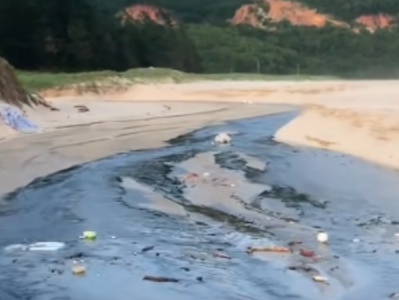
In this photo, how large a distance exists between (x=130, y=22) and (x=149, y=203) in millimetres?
50837

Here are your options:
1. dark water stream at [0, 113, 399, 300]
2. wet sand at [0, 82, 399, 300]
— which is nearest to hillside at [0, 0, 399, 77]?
wet sand at [0, 82, 399, 300]

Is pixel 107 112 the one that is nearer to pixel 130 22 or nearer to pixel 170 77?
pixel 170 77

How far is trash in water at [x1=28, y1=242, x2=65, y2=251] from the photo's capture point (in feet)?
45.0

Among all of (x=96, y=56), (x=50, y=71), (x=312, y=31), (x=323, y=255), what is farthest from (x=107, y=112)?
(x=312, y=31)

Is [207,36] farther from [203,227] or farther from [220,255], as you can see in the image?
[220,255]

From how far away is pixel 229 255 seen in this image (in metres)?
13.6

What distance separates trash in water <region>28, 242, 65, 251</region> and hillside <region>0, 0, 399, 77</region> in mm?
39328

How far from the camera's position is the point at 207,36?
86.4m

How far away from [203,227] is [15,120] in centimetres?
1497

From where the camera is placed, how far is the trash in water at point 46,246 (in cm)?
1370

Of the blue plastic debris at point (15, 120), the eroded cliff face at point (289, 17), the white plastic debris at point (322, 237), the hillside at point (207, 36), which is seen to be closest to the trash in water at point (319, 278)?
the white plastic debris at point (322, 237)

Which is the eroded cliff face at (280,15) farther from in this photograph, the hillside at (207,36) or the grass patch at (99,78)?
the grass patch at (99,78)

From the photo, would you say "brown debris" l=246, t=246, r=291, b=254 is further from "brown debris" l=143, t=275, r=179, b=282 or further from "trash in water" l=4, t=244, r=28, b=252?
"trash in water" l=4, t=244, r=28, b=252

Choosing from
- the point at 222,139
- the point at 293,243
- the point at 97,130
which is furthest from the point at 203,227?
the point at 97,130
